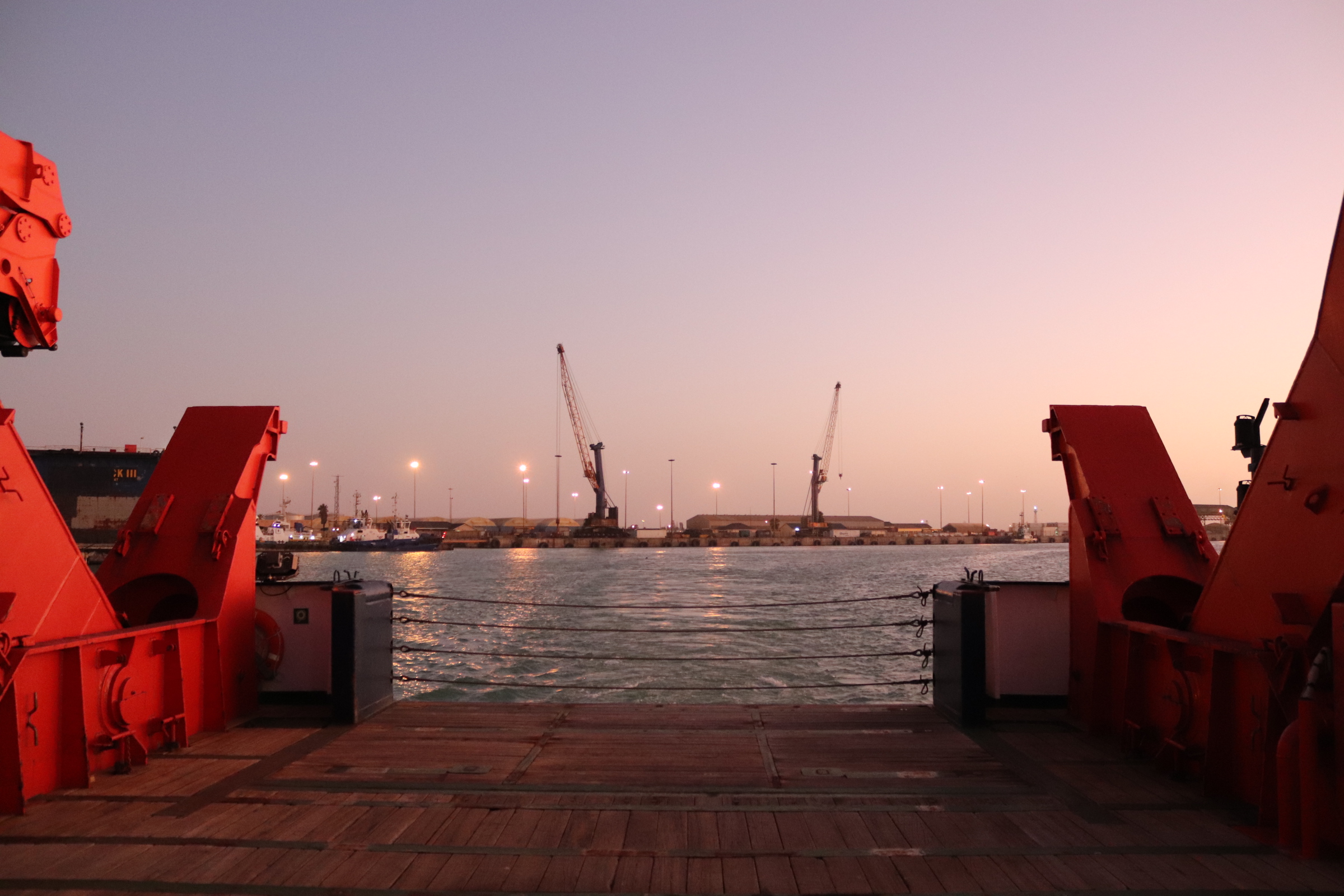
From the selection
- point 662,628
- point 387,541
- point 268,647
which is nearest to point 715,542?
point 387,541

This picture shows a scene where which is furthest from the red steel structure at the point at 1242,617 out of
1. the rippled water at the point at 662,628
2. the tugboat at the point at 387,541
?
the tugboat at the point at 387,541

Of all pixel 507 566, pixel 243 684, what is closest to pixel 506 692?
pixel 243 684

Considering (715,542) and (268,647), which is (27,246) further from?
(715,542)

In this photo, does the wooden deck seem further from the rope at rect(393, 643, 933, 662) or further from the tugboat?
the tugboat

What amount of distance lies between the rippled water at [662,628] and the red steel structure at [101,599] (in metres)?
2.27

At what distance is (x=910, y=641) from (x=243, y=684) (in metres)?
21.5

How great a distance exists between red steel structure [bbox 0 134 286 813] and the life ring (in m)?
0.11

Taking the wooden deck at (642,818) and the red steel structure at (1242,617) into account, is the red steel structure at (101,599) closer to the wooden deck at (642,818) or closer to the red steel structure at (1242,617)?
the wooden deck at (642,818)

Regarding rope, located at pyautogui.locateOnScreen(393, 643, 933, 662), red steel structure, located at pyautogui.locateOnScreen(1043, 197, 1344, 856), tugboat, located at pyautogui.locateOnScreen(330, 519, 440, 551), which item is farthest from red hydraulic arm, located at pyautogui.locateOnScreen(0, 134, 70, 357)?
tugboat, located at pyautogui.locateOnScreen(330, 519, 440, 551)

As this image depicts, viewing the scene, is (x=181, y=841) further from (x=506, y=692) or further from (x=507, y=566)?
(x=507, y=566)

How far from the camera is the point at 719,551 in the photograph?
13662 centimetres

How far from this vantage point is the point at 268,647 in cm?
718

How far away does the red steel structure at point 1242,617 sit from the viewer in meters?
3.97

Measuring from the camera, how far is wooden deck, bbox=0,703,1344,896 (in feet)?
12.3
